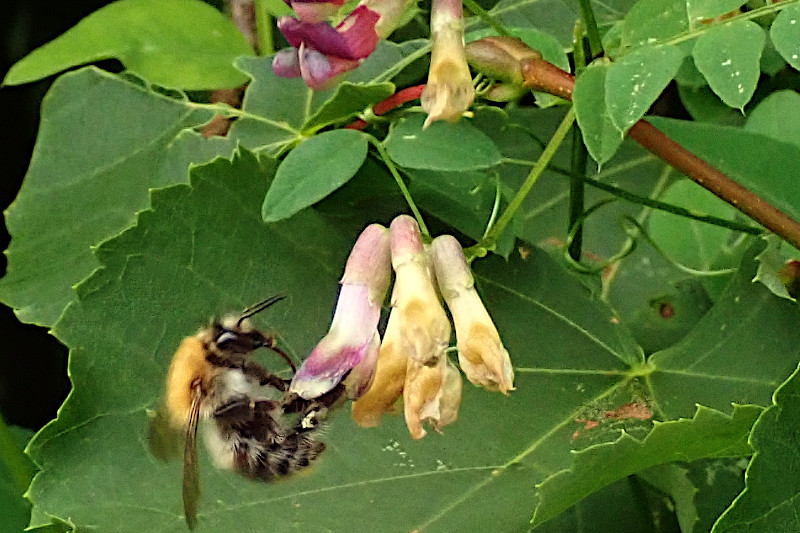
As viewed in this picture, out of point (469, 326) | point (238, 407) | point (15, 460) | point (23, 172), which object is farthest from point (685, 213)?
point (23, 172)

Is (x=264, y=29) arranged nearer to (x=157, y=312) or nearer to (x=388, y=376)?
(x=157, y=312)

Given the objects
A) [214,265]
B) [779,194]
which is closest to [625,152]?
[779,194]

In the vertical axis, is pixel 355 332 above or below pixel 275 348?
above

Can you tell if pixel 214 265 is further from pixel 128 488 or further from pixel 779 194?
pixel 779 194

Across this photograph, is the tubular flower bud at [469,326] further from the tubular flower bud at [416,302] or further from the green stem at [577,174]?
the green stem at [577,174]

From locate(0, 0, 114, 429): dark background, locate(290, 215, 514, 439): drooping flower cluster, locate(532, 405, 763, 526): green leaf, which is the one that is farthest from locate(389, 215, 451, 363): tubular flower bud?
locate(0, 0, 114, 429): dark background

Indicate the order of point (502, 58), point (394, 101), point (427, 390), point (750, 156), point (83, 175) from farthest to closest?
point (83, 175) → point (750, 156) → point (394, 101) → point (502, 58) → point (427, 390)

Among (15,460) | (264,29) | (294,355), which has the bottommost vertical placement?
(15,460)

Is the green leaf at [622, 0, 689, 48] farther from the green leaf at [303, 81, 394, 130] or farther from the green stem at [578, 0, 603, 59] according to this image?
the green leaf at [303, 81, 394, 130]
